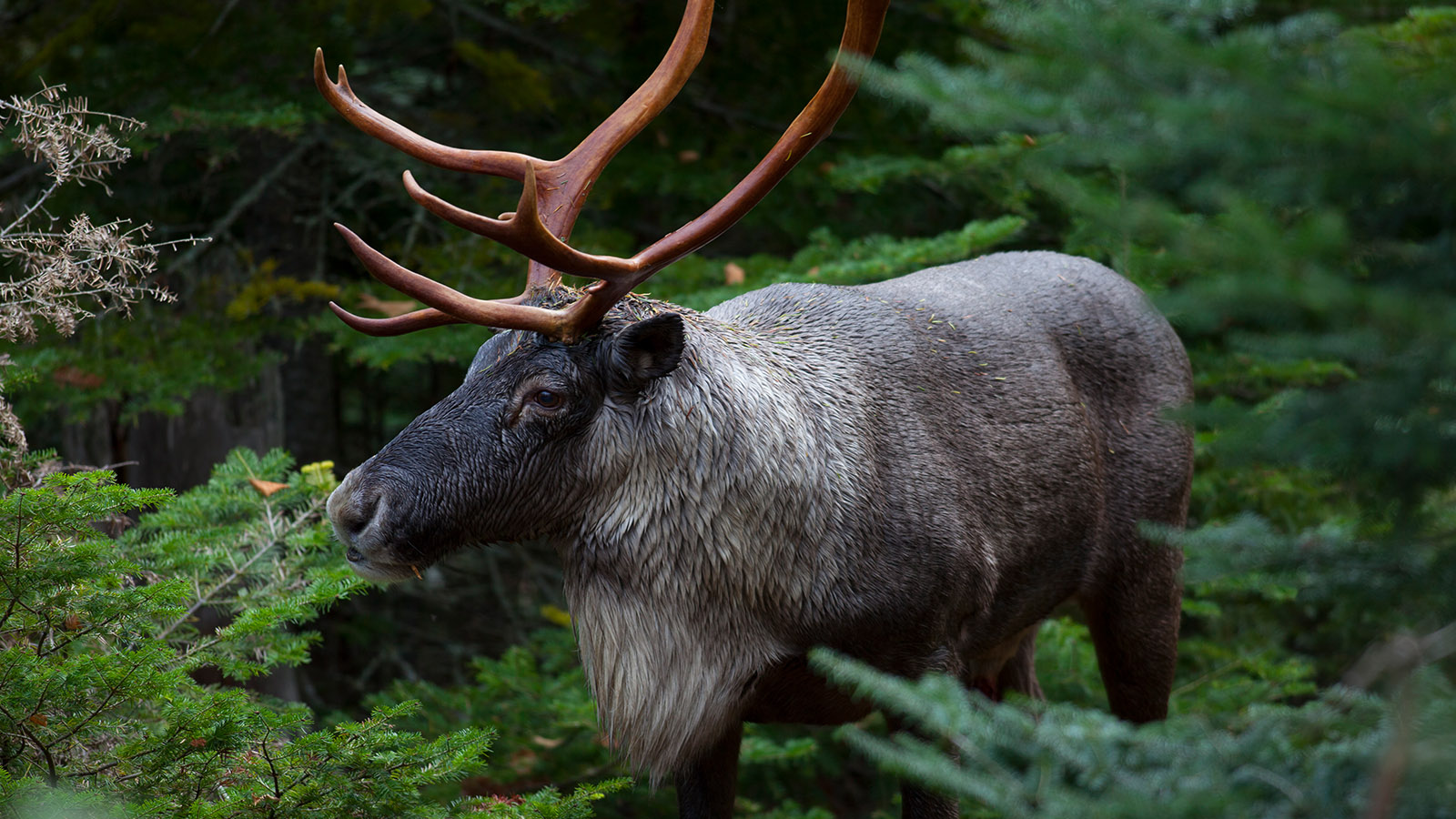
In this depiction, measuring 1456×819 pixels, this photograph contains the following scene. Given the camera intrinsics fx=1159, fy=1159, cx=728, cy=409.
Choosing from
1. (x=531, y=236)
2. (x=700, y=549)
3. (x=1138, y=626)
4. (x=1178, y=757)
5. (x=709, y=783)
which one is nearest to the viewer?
(x=1178, y=757)

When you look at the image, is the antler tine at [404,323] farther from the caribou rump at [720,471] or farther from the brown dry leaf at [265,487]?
the brown dry leaf at [265,487]

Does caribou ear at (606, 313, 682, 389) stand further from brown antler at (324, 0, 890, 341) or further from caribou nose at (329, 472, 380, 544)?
caribou nose at (329, 472, 380, 544)

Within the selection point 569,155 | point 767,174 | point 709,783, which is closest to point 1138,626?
point 709,783

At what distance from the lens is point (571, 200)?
3.67 metres

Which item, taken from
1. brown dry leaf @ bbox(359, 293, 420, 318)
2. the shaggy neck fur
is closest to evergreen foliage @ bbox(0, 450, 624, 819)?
the shaggy neck fur

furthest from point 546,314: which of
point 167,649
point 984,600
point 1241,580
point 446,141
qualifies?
point 446,141

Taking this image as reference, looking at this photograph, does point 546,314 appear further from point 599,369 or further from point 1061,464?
point 1061,464

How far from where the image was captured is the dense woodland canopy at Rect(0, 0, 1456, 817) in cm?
165

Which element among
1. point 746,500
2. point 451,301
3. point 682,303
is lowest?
point 682,303

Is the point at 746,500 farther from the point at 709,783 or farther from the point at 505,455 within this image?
the point at 709,783

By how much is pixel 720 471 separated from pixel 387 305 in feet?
11.6

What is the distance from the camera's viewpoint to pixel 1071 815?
1637mm

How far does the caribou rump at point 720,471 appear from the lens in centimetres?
315

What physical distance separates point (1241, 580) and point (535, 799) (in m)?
1.97
